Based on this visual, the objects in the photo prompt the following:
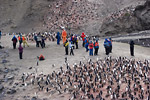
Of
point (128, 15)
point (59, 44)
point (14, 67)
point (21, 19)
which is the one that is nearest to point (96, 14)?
point (128, 15)

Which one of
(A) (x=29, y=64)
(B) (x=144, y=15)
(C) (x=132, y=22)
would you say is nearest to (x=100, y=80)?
(A) (x=29, y=64)

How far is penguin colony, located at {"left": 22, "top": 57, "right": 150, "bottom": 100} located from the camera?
13.8m

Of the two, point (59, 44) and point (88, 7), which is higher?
point (88, 7)

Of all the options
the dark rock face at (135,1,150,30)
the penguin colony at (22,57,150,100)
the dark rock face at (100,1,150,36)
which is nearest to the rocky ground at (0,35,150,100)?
the penguin colony at (22,57,150,100)

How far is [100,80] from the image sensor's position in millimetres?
15125

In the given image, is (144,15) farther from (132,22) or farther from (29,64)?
(29,64)

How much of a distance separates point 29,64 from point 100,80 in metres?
6.88

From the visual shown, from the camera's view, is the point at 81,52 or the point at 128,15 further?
the point at 128,15

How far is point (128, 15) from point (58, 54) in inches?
575

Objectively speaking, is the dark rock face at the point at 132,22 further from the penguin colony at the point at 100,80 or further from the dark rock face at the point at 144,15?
the penguin colony at the point at 100,80

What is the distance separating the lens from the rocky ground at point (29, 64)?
596 inches

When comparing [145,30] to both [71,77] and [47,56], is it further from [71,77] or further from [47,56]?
[71,77]

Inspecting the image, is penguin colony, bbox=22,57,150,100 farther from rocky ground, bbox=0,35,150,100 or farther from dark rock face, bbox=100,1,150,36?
dark rock face, bbox=100,1,150,36

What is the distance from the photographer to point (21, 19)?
138ft
